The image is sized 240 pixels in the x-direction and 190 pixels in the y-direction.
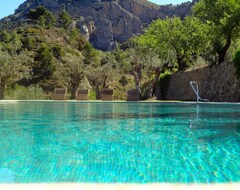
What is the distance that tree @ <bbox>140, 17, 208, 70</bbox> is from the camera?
Result: 21875 millimetres

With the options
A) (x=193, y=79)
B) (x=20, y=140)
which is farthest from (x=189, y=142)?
(x=193, y=79)

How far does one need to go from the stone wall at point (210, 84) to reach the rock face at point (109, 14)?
7369cm

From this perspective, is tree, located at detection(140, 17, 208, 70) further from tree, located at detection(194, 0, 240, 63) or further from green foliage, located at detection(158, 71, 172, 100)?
green foliage, located at detection(158, 71, 172, 100)

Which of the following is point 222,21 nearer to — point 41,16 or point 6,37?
point 6,37

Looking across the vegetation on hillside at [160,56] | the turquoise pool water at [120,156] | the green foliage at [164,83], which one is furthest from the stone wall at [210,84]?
the turquoise pool water at [120,156]

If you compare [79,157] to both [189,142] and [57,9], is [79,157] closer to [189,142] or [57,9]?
[189,142]

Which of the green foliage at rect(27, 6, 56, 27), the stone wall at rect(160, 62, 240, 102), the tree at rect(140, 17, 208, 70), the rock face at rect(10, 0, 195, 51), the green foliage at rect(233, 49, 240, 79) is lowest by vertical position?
the stone wall at rect(160, 62, 240, 102)

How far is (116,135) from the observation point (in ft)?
19.4

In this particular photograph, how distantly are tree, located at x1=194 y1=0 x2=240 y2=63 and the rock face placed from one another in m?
76.1

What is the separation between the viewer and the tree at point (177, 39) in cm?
2188

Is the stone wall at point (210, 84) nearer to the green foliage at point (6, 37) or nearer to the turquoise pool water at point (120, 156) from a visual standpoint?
the turquoise pool water at point (120, 156)

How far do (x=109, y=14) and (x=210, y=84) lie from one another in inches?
3610
